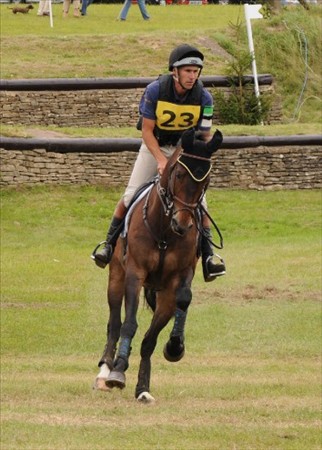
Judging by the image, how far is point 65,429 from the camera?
1291 centimetres

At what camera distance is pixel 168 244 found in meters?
13.2

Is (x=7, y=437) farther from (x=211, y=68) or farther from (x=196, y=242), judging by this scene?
(x=211, y=68)

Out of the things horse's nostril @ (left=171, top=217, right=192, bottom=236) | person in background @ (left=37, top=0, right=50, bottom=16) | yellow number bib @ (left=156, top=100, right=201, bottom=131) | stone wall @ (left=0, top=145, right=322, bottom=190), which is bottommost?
person in background @ (left=37, top=0, right=50, bottom=16)

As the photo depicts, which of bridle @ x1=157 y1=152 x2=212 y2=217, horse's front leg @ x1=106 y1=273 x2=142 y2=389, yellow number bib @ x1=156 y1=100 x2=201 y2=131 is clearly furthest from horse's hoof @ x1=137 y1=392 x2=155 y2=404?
yellow number bib @ x1=156 y1=100 x2=201 y2=131

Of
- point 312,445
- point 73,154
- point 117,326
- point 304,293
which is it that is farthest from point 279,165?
point 312,445

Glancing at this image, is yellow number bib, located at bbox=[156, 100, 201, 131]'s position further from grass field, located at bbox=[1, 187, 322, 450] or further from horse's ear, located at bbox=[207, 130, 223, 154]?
grass field, located at bbox=[1, 187, 322, 450]

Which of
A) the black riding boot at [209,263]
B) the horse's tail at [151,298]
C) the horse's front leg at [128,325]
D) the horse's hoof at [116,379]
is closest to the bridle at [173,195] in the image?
the horse's front leg at [128,325]

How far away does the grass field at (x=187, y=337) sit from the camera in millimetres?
13094

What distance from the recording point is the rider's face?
1295 centimetres

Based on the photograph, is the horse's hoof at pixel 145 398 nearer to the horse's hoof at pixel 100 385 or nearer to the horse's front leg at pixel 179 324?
the horse's hoof at pixel 100 385

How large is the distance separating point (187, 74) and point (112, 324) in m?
3.45

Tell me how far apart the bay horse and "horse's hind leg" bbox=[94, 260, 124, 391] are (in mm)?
1056

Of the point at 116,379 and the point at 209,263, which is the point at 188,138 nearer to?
the point at 209,263

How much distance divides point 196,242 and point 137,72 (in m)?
25.5
